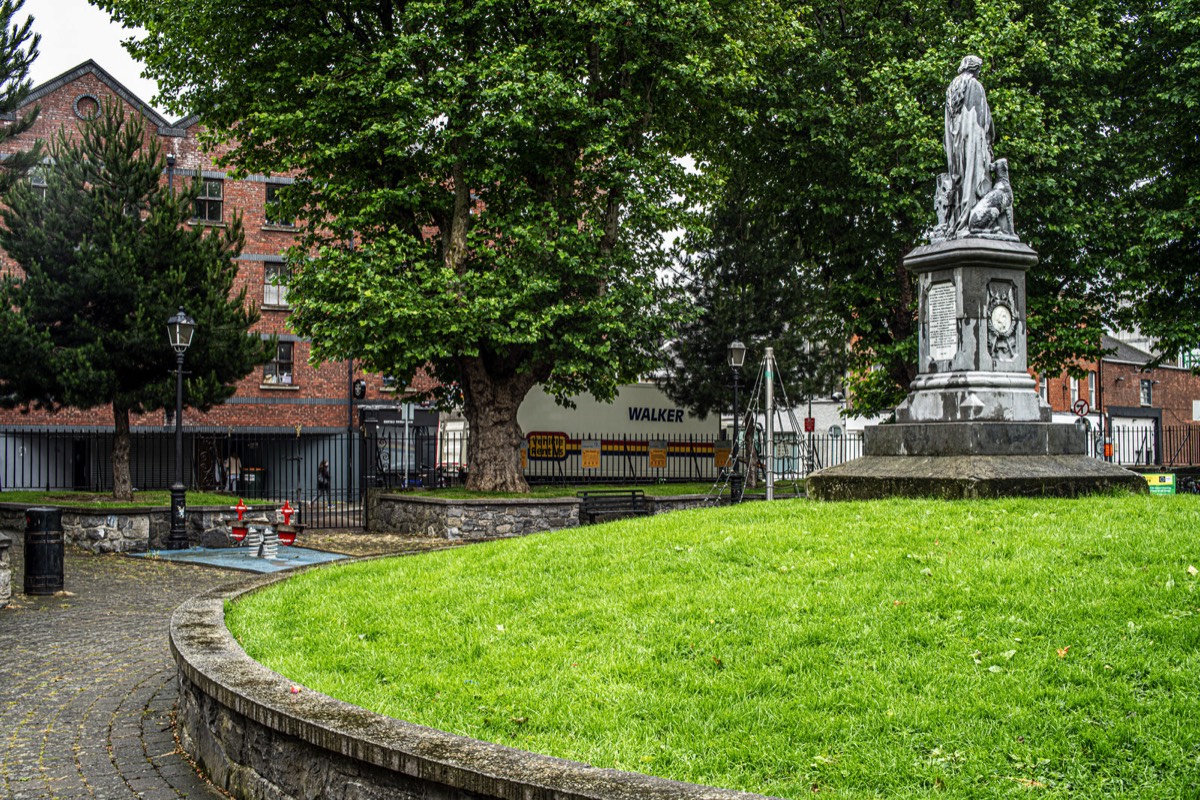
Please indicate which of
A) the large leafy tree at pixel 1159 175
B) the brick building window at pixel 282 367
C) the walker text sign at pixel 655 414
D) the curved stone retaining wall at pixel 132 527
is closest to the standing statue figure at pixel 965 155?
the large leafy tree at pixel 1159 175

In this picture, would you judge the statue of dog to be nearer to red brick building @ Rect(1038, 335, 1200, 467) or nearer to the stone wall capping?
the stone wall capping

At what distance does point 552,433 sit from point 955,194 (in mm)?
18249

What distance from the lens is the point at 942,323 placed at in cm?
1185

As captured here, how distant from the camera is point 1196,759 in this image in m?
3.99

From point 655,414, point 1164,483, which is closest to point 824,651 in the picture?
point 1164,483

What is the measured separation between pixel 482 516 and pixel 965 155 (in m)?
12.2

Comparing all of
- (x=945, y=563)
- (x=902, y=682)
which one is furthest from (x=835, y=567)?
(x=902, y=682)

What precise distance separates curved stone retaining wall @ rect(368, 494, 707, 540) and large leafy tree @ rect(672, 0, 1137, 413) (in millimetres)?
9223

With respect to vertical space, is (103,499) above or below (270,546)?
above

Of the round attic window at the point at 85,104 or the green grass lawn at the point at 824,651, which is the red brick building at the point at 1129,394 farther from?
the green grass lawn at the point at 824,651

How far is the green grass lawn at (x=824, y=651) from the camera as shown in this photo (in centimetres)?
423

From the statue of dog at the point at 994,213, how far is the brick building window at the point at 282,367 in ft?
98.0

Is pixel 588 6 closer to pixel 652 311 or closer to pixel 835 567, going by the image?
pixel 652 311

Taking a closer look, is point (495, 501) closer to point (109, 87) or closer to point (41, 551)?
point (41, 551)
